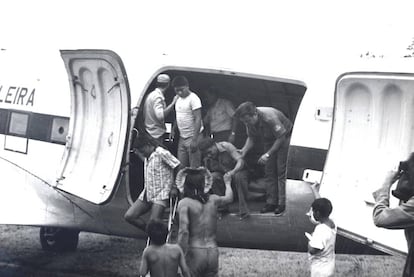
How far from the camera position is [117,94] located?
9.28m

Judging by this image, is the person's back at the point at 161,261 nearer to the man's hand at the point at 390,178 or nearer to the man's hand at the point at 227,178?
the man's hand at the point at 390,178

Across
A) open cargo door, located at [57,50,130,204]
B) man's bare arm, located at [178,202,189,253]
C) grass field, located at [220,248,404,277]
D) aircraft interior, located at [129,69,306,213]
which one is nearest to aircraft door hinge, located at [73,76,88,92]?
open cargo door, located at [57,50,130,204]

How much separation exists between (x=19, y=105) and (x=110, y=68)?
2333mm

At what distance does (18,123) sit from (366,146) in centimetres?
497

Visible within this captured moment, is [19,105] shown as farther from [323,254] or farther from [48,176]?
[323,254]

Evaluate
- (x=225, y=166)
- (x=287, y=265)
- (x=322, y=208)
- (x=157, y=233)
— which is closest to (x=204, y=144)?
(x=225, y=166)

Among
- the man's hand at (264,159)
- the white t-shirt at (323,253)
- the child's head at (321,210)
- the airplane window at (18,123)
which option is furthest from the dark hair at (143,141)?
the white t-shirt at (323,253)

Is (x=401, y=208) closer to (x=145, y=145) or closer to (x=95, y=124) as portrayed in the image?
(x=145, y=145)

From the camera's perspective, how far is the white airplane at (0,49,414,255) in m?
8.12

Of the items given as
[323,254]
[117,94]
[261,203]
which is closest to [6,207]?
[117,94]

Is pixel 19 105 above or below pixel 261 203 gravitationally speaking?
above

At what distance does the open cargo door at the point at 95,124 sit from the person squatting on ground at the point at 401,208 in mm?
3450

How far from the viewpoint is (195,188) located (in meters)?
8.14

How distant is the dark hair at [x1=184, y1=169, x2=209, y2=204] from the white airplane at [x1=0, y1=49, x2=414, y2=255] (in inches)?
45.0
